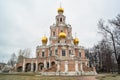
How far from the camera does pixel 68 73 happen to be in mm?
29609

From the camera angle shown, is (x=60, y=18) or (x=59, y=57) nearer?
(x=59, y=57)

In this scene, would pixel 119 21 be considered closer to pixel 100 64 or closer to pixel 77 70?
pixel 77 70

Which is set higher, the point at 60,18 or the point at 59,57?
the point at 60,18

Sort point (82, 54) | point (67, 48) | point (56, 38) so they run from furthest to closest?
point (82, 54)
point (56, 38)
point (67, 48)

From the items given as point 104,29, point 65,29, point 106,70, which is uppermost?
point 65,29

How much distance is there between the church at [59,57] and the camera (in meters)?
30.3

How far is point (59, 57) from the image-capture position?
3328 cm

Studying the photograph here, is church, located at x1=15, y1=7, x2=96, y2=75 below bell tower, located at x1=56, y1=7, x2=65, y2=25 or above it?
below

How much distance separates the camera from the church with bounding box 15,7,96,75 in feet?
99.4

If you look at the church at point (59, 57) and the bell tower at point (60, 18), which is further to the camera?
the bell tower at point (60, 18)

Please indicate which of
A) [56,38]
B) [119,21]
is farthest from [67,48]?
[119,21]

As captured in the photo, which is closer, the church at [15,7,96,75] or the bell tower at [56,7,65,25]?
the church at [15,7,96,75]

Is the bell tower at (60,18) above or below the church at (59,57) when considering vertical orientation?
above

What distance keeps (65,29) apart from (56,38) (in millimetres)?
4510
